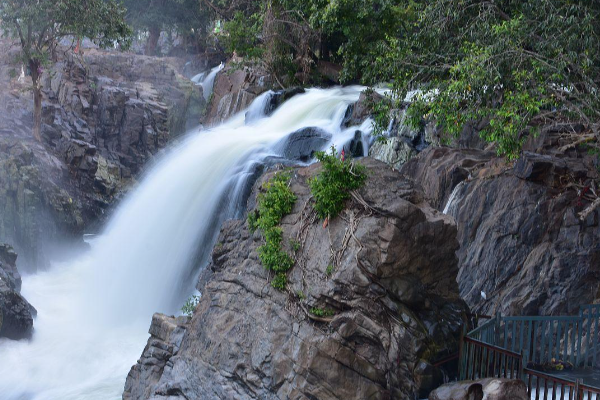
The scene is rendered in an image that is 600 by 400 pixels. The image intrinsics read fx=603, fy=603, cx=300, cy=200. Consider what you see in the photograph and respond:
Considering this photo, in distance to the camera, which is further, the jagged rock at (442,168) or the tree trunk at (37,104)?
the tree trunk at (37,104)

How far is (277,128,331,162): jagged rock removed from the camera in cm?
2025

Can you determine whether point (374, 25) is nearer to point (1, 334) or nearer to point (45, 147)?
point (45, 147)

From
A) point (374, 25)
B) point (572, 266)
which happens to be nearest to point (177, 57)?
point (374, 25)

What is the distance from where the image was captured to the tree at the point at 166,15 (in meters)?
41.0

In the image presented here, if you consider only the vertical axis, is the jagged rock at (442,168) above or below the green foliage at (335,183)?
above

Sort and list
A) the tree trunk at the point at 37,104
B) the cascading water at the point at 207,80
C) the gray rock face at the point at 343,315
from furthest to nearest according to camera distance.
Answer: the cascading water at the point at 207,80, the tree trunk at the point at 37,104, the gray rock face at the point at 343,315

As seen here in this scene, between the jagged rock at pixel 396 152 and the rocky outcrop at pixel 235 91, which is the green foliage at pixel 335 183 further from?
the rocky outcrop at pixel 235 91

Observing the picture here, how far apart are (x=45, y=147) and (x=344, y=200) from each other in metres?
18.9

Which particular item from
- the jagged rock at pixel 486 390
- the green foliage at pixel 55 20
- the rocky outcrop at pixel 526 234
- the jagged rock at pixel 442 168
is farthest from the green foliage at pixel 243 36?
the jagged rock at pixel 486 390

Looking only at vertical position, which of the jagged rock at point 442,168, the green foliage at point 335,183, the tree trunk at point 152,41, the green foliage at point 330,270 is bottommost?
the green foliage at point 330,270

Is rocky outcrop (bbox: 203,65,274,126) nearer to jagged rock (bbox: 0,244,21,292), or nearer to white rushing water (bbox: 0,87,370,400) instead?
Answer: white rushing water (bbox: 0,87,370,400)

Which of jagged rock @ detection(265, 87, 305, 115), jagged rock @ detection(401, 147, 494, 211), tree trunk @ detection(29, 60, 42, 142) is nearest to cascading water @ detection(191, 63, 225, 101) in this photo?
jagged rock @ detection(265, 87, 305, 115)

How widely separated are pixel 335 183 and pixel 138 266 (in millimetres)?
11676

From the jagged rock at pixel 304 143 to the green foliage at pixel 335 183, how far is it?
34.6 feet
